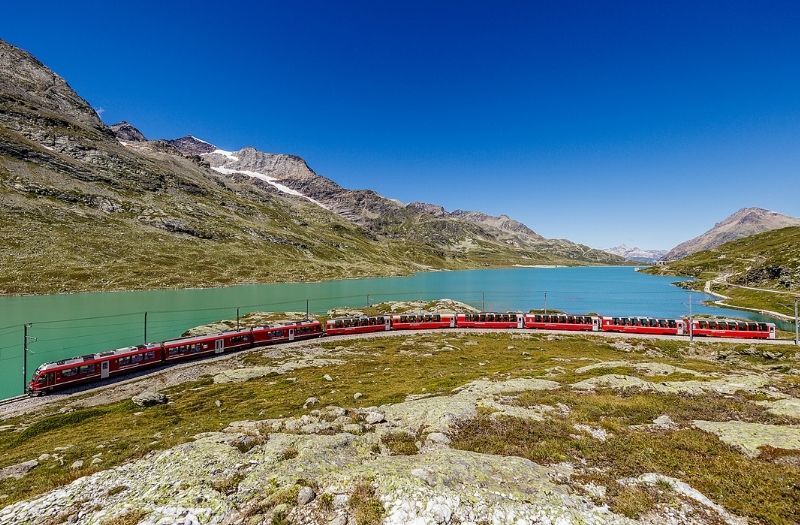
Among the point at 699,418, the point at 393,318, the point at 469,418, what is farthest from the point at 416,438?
the point at 393,318

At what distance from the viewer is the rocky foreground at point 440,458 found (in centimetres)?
1301

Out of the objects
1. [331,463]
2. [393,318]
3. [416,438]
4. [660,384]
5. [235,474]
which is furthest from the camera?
[393,318]

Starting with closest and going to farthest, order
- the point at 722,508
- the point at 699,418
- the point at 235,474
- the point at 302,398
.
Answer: the point at 722,508, the point at 235,474, the point at 699,418, the point at 302,398

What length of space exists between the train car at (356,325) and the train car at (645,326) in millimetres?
48830

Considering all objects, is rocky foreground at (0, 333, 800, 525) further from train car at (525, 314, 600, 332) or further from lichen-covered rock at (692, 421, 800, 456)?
train car at (525, 314, 600, 332)

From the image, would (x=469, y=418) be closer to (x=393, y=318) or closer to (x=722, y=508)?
(x=722, y=508)

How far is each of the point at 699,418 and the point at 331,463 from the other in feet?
72.7

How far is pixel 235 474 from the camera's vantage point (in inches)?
614

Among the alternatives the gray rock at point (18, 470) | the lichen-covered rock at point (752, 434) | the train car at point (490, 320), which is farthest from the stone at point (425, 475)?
the train car at point (490, 320)

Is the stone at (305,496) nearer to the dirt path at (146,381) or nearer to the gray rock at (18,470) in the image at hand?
the gray rock at (18,470)

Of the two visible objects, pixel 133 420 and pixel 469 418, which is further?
pixel 133 420

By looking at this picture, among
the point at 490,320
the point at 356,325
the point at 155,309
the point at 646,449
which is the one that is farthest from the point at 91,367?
the point at 155,309

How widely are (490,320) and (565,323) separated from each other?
1664 centimetres

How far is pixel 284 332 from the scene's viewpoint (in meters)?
72.9
